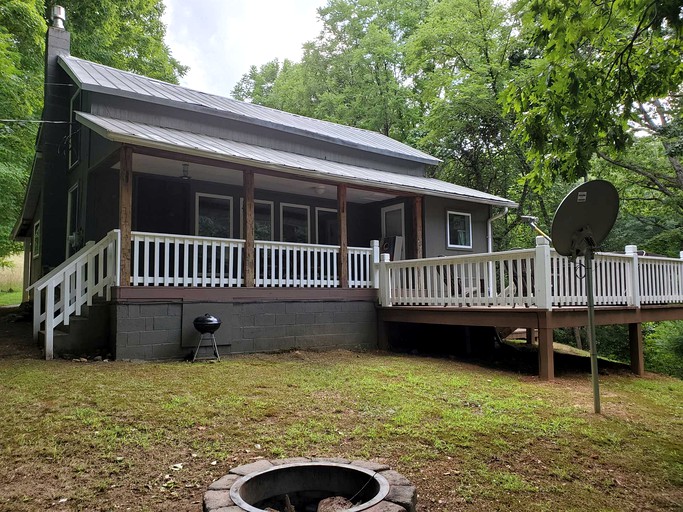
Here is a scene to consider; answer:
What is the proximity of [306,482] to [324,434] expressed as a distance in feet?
4.11

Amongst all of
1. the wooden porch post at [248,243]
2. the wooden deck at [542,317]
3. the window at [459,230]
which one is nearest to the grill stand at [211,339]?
the wooden porch post at [248,243]

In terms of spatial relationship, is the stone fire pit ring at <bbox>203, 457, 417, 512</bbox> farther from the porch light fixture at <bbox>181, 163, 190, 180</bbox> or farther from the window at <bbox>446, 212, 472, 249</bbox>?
the window at <bbox>446, 212, 472, 249</bbox>

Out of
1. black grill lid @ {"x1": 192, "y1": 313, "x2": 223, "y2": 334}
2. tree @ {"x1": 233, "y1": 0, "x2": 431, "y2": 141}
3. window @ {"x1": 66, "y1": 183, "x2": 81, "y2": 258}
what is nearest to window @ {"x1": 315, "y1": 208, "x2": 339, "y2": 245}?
window @ {"x1": 66, "y1": 183, "x2": 81, "y2": 258}

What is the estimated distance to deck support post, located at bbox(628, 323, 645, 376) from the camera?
28.0ft

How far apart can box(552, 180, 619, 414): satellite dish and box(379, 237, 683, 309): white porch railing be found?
1.46 metres

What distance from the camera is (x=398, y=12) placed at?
28734 millimetres

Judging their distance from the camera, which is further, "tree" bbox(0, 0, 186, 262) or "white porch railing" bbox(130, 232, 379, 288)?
"tree" bbox(0, 0, 186, 262)

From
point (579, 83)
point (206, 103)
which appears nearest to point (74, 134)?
point (206, 103)

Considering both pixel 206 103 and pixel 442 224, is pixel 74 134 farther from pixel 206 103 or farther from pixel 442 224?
pixel 442 224

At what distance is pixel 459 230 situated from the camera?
13469mm

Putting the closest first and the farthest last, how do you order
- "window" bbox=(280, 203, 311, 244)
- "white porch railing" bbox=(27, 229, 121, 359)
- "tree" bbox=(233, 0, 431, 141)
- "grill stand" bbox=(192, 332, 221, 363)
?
"white porch railing" bbox=(27, 229, 121, 359) → "grill stand" bbox=(192, 332, 221, 363) → "window" bbox=(280, 203, 311, 244) → "tree" bbox=(233, 0, 431, 141)

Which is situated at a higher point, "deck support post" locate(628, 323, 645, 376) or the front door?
the front door

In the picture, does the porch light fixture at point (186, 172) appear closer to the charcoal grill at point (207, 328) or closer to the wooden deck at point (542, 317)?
the charcoal grill at point (207, 328)

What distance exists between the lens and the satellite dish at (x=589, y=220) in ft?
17.1
